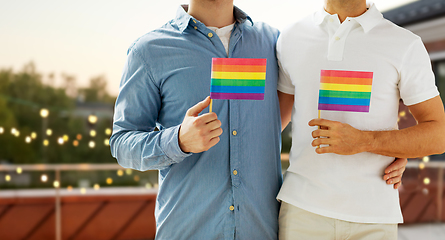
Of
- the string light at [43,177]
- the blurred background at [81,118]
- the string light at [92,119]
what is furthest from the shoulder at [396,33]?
the string light at [92,119]

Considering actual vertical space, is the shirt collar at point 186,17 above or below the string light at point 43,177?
above

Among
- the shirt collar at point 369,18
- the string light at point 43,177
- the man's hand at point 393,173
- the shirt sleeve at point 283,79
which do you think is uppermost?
the shirt collar at point 369,18

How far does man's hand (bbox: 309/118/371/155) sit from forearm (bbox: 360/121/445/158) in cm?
5

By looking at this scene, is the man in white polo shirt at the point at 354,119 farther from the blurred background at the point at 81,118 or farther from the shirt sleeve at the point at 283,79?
the blurred background at the point at 81,118

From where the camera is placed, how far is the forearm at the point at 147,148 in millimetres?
1082

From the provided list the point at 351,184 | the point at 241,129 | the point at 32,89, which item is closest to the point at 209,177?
the point at 241,129

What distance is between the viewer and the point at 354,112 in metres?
1.17

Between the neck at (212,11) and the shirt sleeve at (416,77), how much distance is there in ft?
2.01

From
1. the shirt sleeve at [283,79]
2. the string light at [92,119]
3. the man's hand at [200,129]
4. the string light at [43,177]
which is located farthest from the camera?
the string light at [92,119]

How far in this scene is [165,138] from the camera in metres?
1.09

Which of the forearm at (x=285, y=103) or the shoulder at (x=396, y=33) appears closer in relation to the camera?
the shoulder at (x=396, y=33)

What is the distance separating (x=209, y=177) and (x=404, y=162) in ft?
2.13

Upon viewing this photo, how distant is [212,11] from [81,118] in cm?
360

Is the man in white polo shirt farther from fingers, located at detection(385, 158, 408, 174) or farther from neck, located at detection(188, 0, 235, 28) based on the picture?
neck, located at detection(188, 0, 235, 28)
